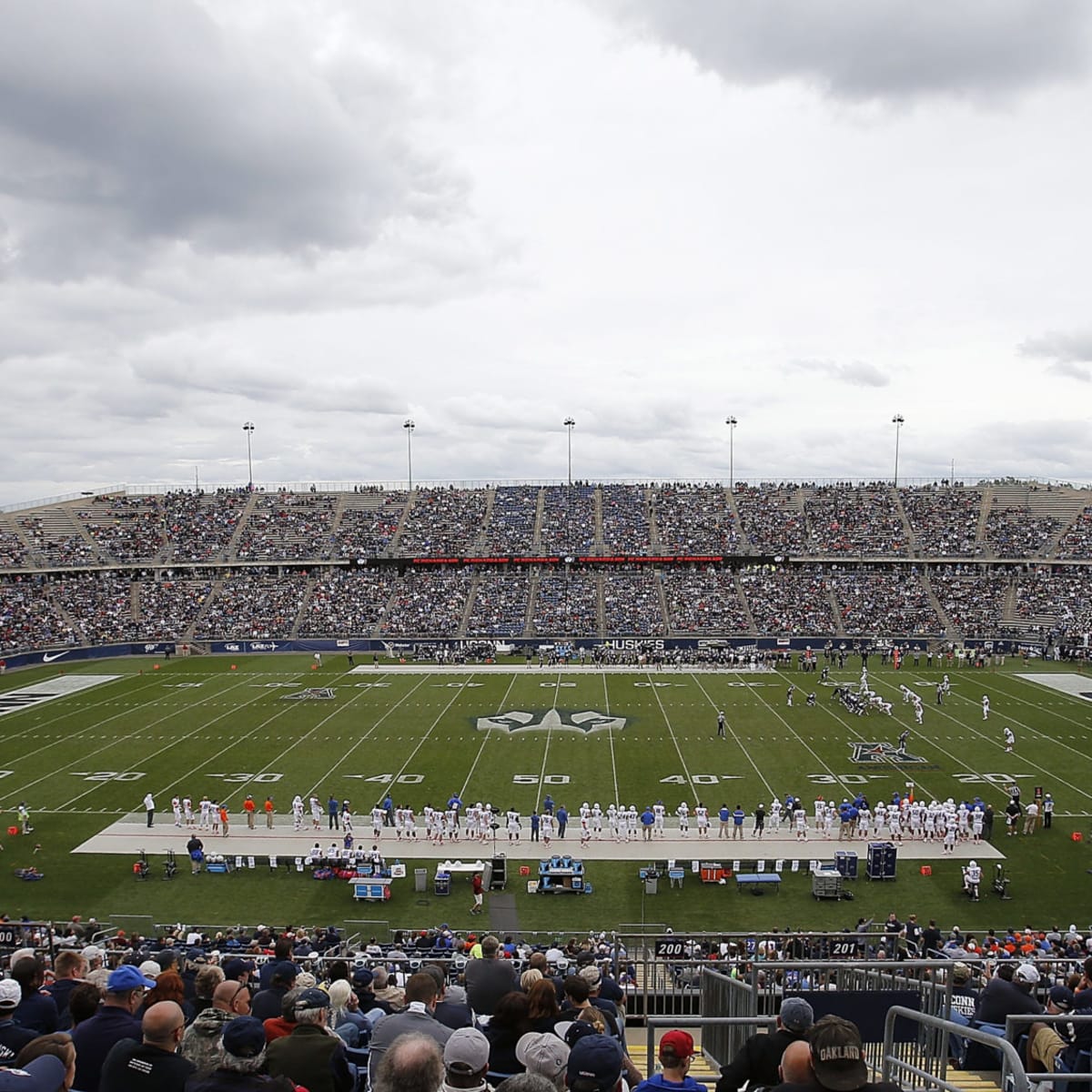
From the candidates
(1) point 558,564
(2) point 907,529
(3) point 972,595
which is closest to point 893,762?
(3) point 972,595

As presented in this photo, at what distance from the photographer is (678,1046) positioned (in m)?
4.41

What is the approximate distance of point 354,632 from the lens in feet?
189

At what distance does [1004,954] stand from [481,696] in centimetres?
2905

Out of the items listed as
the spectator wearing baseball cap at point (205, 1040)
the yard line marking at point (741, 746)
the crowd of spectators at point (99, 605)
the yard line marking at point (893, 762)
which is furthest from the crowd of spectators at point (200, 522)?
the spectator wearing baseball cap at point (205, 1040)

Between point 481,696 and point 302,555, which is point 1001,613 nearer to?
point 481,696

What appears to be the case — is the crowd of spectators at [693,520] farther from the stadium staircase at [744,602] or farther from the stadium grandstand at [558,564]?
the stadium staircase at [744,602]

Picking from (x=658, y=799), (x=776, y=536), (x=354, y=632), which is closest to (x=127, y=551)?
(x=354, y=632)

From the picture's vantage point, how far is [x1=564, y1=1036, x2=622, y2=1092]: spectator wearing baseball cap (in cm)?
470

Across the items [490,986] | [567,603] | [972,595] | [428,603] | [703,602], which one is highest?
[972,595]

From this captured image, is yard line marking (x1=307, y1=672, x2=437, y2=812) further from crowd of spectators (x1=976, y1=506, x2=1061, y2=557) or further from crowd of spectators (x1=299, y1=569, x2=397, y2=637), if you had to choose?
crowd of spectators (x1=976, y1=506, x2=1061, y2=557)

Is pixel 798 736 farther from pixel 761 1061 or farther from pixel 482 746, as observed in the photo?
pixel 761 1061

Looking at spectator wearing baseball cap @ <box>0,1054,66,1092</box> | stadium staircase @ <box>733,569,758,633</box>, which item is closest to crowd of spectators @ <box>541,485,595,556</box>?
stadium staircase @ <box>733,569,758,633</box>

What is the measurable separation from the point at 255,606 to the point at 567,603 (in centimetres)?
2137

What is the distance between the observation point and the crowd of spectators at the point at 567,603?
187 ft
